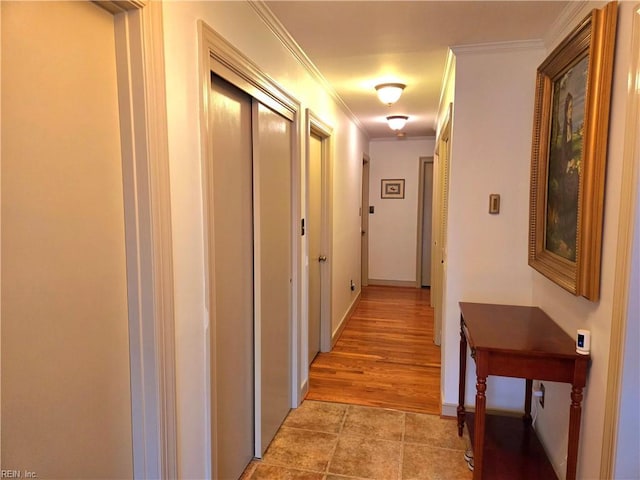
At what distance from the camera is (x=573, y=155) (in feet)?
5.83

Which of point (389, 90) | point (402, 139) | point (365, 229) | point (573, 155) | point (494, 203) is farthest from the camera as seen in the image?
point (365, 229)

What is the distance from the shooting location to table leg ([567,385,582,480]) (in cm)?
163

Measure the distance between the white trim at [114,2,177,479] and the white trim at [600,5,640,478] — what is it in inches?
59.0

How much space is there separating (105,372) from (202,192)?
680 millimetres

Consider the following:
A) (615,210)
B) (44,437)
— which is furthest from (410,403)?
(44,437)

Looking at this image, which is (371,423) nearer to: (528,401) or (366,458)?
(366,458)

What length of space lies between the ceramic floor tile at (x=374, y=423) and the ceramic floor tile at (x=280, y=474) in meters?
0.43

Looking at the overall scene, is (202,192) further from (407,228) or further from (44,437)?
(407,228)

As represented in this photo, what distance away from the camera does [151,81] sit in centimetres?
121

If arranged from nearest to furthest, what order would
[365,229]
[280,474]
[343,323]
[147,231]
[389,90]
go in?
[147,231]
[280,474]
[389,90]
[343,323]
[365,229]

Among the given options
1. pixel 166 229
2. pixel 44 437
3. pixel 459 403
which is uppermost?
pixel 166 229

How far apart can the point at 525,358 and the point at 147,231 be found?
1564 millimetres

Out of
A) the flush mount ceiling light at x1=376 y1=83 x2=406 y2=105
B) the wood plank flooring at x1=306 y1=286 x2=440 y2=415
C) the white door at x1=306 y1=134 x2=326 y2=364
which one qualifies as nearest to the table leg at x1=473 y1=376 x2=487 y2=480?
the wood plank flooring at x1=306 y1=286 x2=440 y2=415

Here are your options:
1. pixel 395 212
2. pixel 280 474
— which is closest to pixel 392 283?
pixel 395 212
